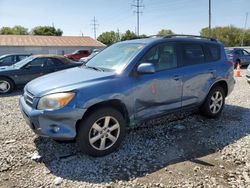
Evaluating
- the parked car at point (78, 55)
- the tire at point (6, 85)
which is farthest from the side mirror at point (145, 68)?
the parked car at point (78, 55)

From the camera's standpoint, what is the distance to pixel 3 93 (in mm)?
9328

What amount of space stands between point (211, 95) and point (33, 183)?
13.0 feet

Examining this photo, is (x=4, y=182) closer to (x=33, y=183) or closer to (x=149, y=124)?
(x=33, y=183)

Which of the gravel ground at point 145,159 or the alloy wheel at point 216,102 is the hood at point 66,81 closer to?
the gravel ground at point 145,159

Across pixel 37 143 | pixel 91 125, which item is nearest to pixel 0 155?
pixel 37 143

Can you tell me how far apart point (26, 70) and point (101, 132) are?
22.4 ft

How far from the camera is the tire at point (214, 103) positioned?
554 cm

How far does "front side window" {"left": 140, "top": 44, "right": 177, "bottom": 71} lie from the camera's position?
175 inches

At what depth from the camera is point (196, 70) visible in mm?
5082

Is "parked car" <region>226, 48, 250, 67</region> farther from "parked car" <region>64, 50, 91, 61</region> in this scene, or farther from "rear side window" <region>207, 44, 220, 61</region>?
"parked car" <region>64, 50, 91, 61</region>

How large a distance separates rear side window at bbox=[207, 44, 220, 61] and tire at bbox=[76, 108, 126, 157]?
2.75 meters

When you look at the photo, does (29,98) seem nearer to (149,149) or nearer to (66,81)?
(66,81)

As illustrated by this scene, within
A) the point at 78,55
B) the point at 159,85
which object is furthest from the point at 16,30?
the point at 159,85

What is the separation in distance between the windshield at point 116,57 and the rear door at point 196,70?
3.49 ft
